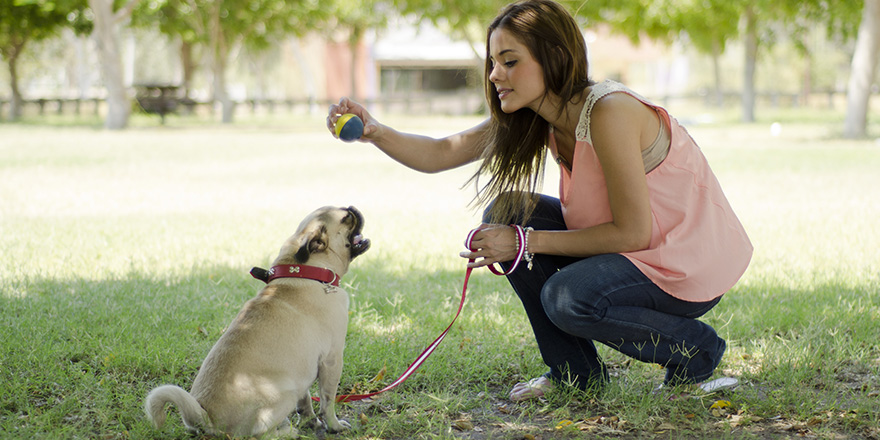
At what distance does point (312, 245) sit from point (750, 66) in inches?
1226

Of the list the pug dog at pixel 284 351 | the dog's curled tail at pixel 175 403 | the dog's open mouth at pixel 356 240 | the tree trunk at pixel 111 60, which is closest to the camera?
the dog's curled tail at pixel 175 403

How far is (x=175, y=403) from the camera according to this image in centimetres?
280

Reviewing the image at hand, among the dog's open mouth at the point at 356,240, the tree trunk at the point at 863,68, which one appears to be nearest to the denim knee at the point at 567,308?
the dog's open mouth at the point at 356,240

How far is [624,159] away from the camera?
3.10 metres

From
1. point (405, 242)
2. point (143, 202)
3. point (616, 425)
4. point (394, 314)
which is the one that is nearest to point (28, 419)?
point (394, 314)

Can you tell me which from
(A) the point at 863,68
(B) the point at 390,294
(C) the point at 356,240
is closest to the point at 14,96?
(A) the point at 863,68

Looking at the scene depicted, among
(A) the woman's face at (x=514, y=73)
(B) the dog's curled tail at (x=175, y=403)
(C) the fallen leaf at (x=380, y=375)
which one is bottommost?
(C) the fallen leaf at (x=380, y=375)

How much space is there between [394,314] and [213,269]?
6.18 feet

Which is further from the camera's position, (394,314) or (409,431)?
(394,314)

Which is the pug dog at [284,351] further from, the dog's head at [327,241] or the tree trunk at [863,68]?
the tree trunk at [863,68]

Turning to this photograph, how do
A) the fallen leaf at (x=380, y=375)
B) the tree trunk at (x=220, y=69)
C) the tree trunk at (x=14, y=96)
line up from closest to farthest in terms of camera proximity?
the fallen leaf at (x=380, y=375), the tree trunk at (x=220, y=69), the tree trunk at (x=14, y=96)

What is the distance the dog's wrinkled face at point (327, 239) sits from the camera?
3.33 metres

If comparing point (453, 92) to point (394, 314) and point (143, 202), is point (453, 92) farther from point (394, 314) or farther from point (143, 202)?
point (394, 314)

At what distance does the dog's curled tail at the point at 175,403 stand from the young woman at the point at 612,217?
1267 mm
